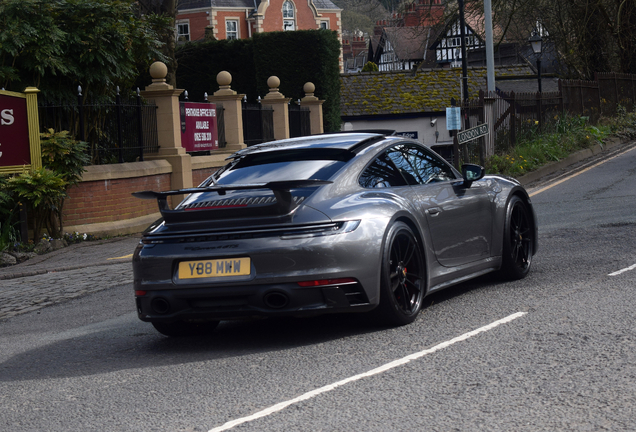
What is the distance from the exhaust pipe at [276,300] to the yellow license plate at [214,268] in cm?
21

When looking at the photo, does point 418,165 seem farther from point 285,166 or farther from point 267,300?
point 267,300

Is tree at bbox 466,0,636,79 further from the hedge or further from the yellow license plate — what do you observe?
the yellow license plate

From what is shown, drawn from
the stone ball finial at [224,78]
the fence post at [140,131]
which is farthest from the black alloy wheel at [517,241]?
the stone ball finial at [224,78]

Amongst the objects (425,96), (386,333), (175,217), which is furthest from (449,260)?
(425,96)

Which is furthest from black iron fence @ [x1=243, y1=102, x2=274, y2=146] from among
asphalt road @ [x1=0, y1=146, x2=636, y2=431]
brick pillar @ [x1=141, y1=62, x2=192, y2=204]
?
asphalt road @ [x1=0, y1=146, x2=636, y2=431]

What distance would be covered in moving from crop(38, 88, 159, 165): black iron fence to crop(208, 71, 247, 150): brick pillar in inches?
138

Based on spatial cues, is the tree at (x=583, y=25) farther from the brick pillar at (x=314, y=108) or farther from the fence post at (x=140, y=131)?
the fence post at (x=140, y=131)

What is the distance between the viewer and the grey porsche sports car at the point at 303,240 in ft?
17.8

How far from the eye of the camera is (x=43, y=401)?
476 centimetres

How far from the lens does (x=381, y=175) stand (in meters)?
6.31

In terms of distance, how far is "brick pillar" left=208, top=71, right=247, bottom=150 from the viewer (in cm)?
2056

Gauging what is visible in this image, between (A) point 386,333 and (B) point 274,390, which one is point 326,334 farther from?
(B) point 274,390

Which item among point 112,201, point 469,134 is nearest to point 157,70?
point 112,201

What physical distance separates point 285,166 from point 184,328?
1.43 metres
